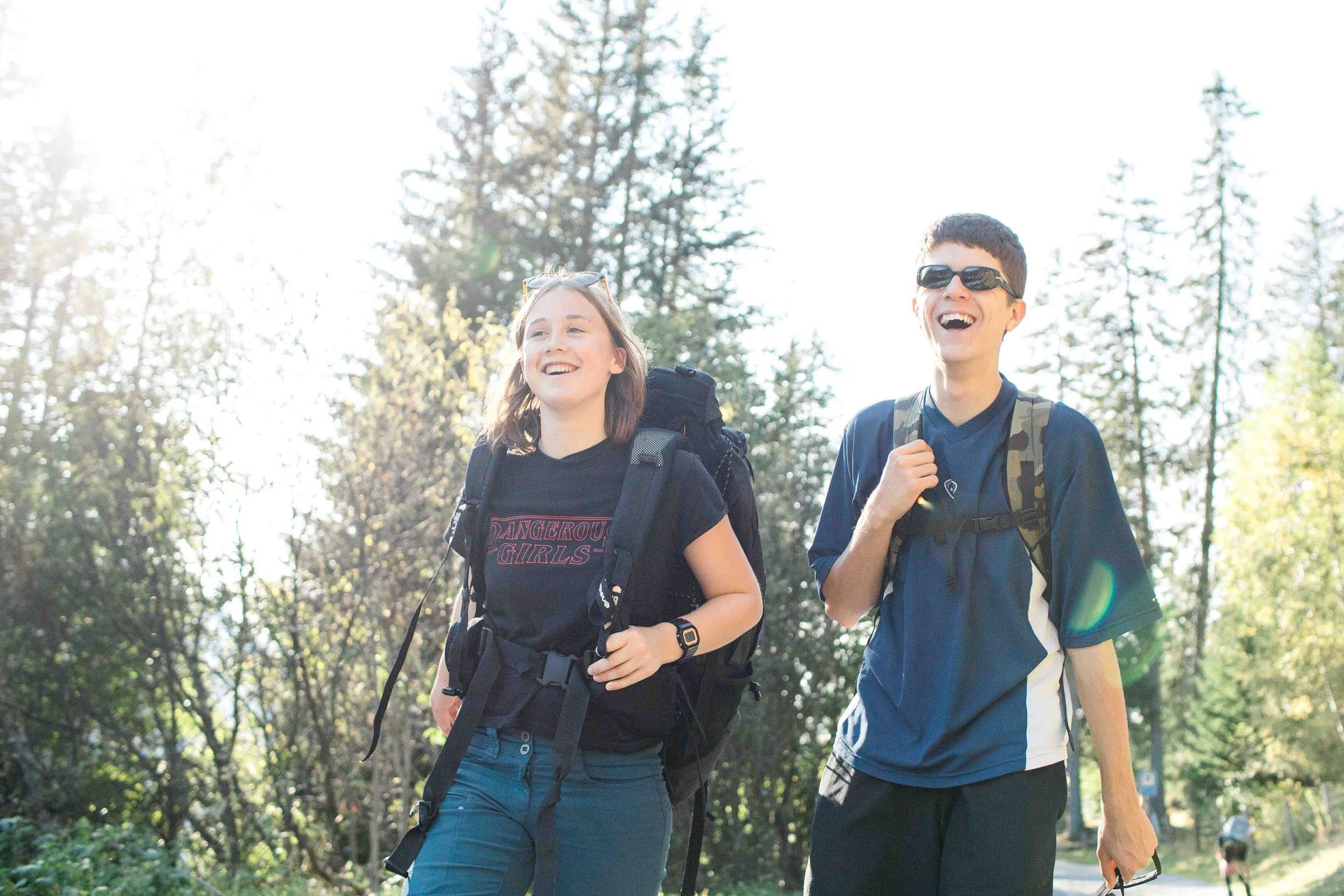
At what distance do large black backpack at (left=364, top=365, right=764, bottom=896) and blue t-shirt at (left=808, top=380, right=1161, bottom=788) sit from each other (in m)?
0.39

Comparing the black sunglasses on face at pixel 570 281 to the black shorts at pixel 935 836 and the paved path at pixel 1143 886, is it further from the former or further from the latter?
the paved path at pixel 1143 886

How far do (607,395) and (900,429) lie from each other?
33.6 inches

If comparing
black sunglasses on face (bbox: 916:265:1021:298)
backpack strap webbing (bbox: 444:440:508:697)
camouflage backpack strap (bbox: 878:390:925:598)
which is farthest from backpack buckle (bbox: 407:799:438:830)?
black sunglasses on face (bbox: 916:265:1021:298)

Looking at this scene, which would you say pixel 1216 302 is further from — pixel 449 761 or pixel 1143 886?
pixel 449 761

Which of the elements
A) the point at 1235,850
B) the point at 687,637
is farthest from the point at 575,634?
the point at 1235,850

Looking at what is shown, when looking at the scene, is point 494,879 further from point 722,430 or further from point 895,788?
point 722,430

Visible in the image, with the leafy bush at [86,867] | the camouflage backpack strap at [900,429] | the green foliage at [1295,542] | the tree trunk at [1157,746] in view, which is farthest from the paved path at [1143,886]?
the camouflage backpack strap at [900,429]

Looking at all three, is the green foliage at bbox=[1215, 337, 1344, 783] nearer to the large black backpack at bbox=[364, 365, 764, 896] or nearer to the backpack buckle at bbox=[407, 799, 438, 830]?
the large black backpack at bbox=[364, 365, 764, 896]

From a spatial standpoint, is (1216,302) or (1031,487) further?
(1216,302)

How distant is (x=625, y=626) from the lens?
9.82 ft

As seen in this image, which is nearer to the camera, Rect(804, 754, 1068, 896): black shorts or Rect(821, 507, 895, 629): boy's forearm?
Rect(804, 754, 1068, 896): black shorts

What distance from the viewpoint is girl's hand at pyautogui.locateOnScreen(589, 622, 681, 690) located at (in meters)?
2.88

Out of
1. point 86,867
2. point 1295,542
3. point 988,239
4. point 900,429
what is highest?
point 1295,542

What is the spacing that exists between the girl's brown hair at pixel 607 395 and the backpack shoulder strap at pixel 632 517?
0.12 meters
